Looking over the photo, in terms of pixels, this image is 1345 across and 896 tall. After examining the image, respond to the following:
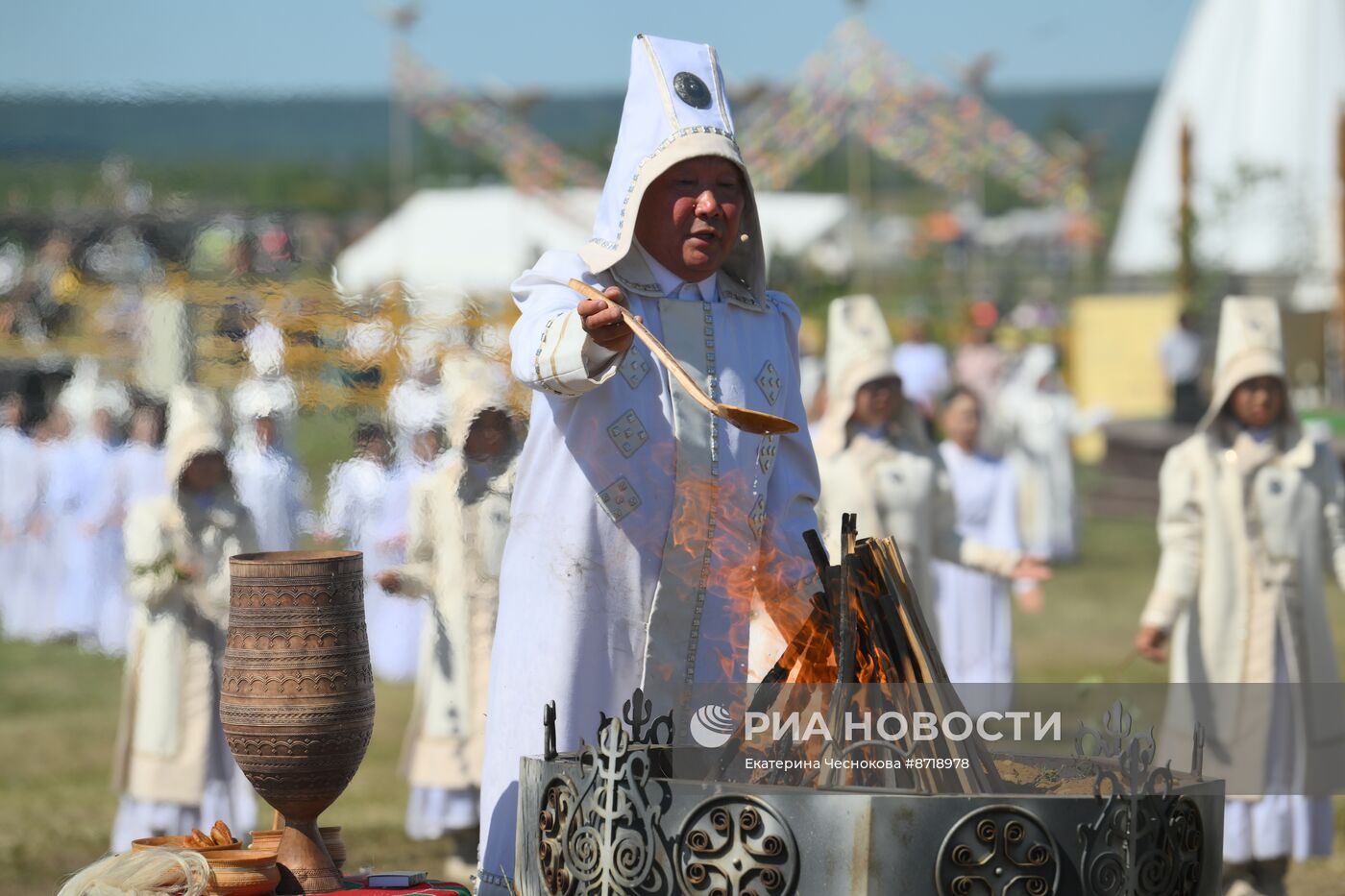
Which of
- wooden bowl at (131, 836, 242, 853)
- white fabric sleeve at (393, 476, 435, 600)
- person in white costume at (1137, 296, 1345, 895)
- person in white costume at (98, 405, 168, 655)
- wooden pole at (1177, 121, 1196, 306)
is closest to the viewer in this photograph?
wooden bowl at (131, 836, 242, 853)

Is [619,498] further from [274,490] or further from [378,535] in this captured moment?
[274,490]

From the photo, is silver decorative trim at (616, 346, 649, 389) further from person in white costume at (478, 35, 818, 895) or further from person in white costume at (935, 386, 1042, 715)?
person in white costume at (935, 386, 1042, 715)

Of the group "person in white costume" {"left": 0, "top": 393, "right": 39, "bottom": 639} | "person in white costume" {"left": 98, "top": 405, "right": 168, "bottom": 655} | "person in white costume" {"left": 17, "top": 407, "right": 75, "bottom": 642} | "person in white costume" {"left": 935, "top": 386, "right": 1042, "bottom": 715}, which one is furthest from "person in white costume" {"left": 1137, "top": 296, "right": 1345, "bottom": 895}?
"person in white costume" {"left": 0, "top": 393, "right": 39, "bottom": 639}

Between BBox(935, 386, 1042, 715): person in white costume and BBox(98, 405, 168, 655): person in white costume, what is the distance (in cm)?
449

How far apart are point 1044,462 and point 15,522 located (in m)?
8.50

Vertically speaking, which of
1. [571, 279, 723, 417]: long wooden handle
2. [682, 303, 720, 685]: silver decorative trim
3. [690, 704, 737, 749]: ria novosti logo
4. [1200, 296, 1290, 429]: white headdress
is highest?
[1200, 296, 1290, 429]: white headdress

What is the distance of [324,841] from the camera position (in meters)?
4.47

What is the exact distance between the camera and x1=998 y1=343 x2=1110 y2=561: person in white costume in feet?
61.0

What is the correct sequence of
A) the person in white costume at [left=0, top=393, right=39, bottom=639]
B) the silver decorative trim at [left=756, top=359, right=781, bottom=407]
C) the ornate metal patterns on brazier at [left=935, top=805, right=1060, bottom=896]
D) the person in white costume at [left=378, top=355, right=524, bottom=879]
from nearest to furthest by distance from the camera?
1. the ornate metal patterns on brazier at [left=935, top=805, right=1060, bottom=896]
2. the silver decorative trim at [left=756, top=359, right=781, bottom=407]
3. the person in white costume at [left=378, top=355, right=524, bottom=879]
4. the person in white costume at [left=0, top=393, right=39, bottom=639]

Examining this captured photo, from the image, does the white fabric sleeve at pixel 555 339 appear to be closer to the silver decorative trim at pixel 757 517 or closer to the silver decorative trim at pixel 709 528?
the silver decorative trim at pixel 709 528

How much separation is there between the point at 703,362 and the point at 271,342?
12.0 ft

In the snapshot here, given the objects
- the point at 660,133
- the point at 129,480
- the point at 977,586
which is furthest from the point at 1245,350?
the point at 129,480

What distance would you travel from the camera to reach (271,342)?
25.2 feet

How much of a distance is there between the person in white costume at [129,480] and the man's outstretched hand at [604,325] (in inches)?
350
